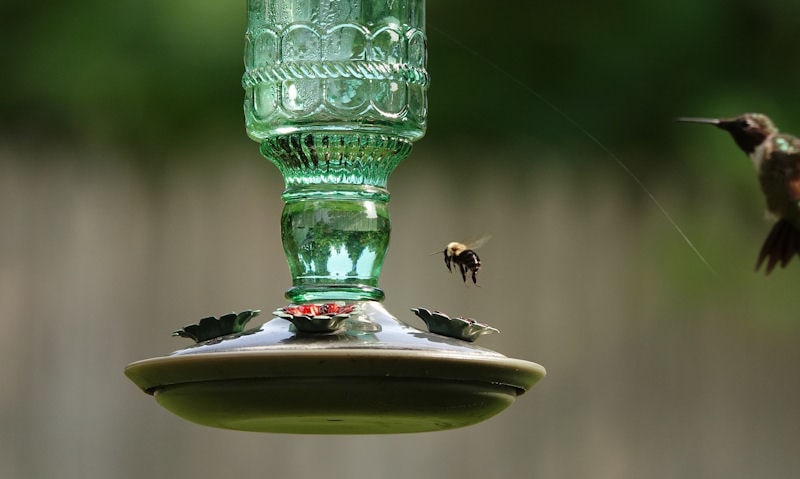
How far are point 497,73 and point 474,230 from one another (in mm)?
653

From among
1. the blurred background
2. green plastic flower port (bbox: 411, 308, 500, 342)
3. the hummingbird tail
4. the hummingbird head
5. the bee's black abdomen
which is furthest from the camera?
the blurred background

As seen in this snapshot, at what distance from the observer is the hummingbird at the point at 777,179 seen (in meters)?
1.87

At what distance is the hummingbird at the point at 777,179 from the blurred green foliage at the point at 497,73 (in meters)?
3.94

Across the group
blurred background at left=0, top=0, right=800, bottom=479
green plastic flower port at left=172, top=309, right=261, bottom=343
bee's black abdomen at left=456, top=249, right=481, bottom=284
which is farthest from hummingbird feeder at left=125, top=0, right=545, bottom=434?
blurred background at left=0, top=0, right=800, bottom=479

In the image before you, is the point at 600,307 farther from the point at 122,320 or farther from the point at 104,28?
the point at 104,28

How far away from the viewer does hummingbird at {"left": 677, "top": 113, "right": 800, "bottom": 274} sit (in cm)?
187

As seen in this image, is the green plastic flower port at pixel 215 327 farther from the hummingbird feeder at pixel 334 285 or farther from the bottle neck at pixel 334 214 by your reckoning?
the bottle neck at pixel 334 214

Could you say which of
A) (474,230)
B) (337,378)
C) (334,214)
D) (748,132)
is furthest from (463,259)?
(474,230)

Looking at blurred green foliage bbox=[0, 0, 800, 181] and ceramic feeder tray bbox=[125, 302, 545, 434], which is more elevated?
blurred green foliage bbox=[0, 0, 800, 181]

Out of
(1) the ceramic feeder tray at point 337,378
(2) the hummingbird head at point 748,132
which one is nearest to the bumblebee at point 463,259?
(1) the ceramic feeder tray at point 337,378

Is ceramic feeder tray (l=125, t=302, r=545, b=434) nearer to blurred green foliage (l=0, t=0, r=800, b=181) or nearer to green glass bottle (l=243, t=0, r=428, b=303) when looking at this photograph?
green glass bottle (l=243, t=0, r=428, b=303)

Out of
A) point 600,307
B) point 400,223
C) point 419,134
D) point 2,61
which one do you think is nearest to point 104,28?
point 2,61

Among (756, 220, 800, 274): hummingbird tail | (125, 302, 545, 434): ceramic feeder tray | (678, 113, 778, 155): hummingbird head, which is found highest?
(678, 113, 778, 155): hummingbird head

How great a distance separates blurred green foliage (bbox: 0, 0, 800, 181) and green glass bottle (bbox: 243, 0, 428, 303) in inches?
132
